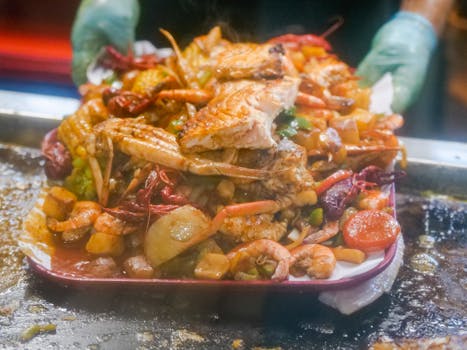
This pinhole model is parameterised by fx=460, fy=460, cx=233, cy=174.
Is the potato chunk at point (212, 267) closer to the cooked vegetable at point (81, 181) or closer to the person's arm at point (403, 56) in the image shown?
the cooked vegetable at point (81, 181)

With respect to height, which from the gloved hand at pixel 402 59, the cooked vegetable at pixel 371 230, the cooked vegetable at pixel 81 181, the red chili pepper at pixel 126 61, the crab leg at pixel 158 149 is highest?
the gloved hand at pixel 402 59

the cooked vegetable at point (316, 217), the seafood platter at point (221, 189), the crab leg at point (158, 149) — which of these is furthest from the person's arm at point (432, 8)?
the crab leg at point (158, 149)

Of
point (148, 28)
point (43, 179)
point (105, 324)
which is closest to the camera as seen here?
point (105, 324)

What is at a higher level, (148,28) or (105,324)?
(148,28)

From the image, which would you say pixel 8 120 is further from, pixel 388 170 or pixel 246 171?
pixel 388 170

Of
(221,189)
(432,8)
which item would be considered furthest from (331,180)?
(432,8)

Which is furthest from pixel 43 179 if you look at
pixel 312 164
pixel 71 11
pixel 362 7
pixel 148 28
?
pixel 362 7
